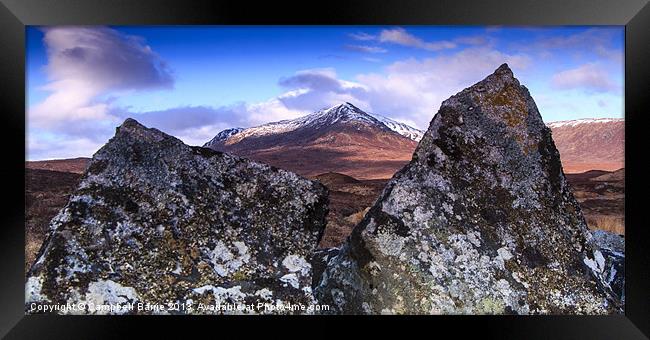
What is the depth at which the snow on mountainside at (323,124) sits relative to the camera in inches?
259

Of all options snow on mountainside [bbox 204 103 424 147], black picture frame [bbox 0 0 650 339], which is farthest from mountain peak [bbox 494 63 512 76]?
snow on mountainside [bbox 204 103 424 147]

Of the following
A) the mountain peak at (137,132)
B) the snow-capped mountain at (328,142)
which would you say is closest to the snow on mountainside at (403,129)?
the snow-capped mountain at (328,142)

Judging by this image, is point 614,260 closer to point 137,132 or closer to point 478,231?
point 478,231

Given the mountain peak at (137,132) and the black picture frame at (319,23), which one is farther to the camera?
the black picture frame at (319,23)

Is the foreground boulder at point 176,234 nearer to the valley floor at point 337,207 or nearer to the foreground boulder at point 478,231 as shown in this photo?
the foreground boulder at point 478,231

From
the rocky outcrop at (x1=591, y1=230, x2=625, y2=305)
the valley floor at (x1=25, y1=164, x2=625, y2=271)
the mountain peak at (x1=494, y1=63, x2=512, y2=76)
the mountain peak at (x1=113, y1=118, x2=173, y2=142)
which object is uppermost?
the mountain peak at (x1=494, y1=63, x2=512, y2=76)

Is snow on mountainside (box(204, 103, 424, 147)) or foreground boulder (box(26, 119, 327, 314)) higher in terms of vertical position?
snow on mountainside (box(204, 103, 424, 147))

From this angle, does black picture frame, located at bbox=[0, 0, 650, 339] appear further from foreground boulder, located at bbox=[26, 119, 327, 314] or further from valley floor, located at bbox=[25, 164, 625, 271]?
foreground boulder, located at bbox=[26, 119, 327, 314]

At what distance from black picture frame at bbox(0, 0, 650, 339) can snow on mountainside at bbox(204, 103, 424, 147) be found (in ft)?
4.95

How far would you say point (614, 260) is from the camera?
231 inches

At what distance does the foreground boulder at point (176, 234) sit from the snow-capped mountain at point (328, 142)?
75 centimetres

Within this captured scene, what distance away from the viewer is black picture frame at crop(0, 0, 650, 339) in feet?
17.4
